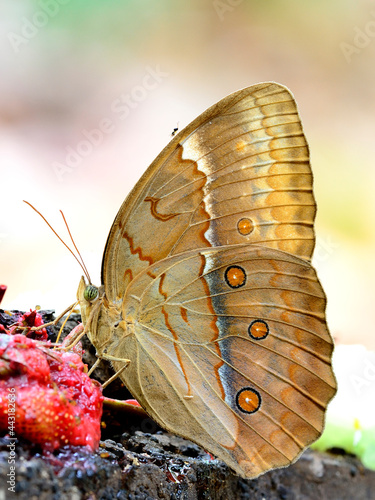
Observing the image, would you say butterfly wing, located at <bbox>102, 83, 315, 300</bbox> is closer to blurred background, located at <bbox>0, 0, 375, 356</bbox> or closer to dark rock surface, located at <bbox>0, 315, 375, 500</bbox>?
dark rock surface, located at <bbox>0, 315, 375, 500</bbox>

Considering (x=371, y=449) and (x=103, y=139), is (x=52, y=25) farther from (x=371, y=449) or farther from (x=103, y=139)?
(x=371, y=449)

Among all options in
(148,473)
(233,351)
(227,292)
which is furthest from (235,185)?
(148,473)

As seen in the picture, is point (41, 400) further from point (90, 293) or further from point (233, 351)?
point (233, 351)

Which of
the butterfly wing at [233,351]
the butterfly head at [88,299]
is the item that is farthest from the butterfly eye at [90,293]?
the butterfly wing at [233,351]

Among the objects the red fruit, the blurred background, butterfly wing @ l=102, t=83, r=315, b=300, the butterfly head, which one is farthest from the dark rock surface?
the blurred background

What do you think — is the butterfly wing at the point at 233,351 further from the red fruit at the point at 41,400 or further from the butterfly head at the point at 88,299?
the red fruit at the point at 41,400
